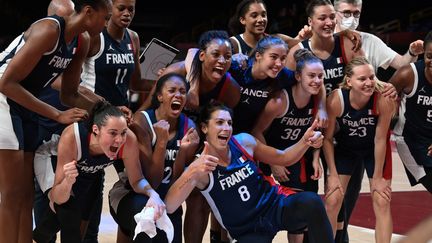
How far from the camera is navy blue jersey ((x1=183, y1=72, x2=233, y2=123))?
15.3 ft

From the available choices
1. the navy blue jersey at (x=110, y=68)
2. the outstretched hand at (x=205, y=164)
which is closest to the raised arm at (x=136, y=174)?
the outstretched hand at (x=205, y=164)

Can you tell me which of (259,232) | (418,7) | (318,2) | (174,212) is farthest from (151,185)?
(418,7)

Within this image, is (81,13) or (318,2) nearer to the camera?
(81,13)

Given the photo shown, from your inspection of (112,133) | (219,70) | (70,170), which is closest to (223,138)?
(219,70)

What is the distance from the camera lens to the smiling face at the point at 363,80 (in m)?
4.82

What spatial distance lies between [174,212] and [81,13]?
126 cm

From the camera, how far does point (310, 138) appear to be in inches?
174

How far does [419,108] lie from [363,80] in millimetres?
520

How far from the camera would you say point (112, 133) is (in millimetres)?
4035

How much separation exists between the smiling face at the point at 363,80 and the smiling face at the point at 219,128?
93 cm

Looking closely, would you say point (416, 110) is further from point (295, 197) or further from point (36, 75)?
point (36, 75)

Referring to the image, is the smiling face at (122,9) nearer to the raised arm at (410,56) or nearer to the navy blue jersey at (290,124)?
the navy blue jersey at (290,124)

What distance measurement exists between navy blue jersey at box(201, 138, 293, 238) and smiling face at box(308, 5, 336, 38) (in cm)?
110

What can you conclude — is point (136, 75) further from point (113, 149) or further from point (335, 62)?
point (335, 62)
